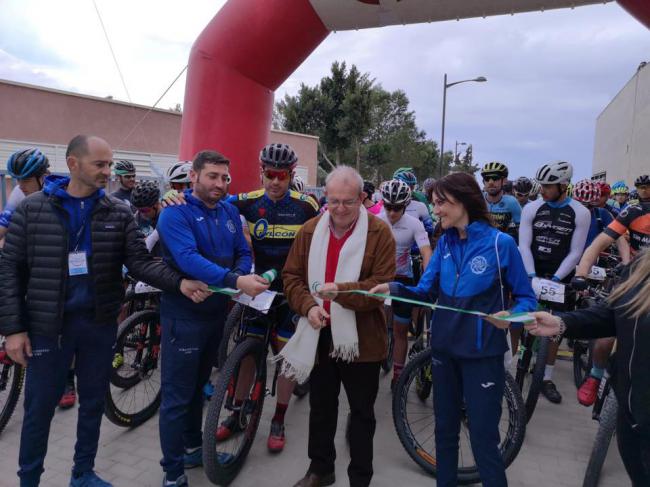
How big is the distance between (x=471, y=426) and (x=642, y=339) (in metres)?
1.06

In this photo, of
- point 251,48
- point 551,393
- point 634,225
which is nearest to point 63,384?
point 551,393

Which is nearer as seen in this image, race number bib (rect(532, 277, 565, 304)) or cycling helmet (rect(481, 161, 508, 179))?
race number bib (rect(532, 277, 565, 304))

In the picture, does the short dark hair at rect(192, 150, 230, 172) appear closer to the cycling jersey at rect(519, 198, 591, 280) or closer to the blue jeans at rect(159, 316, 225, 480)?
the blue jeans at rect(159, 316, 225, 480)

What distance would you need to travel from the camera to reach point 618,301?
1.88m

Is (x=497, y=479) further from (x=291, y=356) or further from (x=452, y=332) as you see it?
(x=291, y=356)

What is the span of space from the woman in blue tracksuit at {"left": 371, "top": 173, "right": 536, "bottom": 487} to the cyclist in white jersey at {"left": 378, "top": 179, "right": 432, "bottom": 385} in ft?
5.89

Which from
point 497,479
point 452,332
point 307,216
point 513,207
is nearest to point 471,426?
point 497,479

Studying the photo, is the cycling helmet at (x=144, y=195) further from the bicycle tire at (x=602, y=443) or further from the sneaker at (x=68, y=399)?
the bicycle tire at (x=602, y=443)

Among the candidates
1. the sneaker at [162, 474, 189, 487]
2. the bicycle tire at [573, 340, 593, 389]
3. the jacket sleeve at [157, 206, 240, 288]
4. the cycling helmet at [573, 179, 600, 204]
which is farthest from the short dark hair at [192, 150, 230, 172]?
the cycling helmet at [573, 179, 600, 204]

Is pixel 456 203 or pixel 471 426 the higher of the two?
pixel 456 203

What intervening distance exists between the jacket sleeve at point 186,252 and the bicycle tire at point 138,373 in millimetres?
1377

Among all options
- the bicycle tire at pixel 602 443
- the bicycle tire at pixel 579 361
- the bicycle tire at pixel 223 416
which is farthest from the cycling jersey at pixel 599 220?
the bicycle tire at pixel 223 416

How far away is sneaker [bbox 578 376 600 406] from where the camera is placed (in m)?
3.87

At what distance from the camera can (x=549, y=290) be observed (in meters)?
3.81
